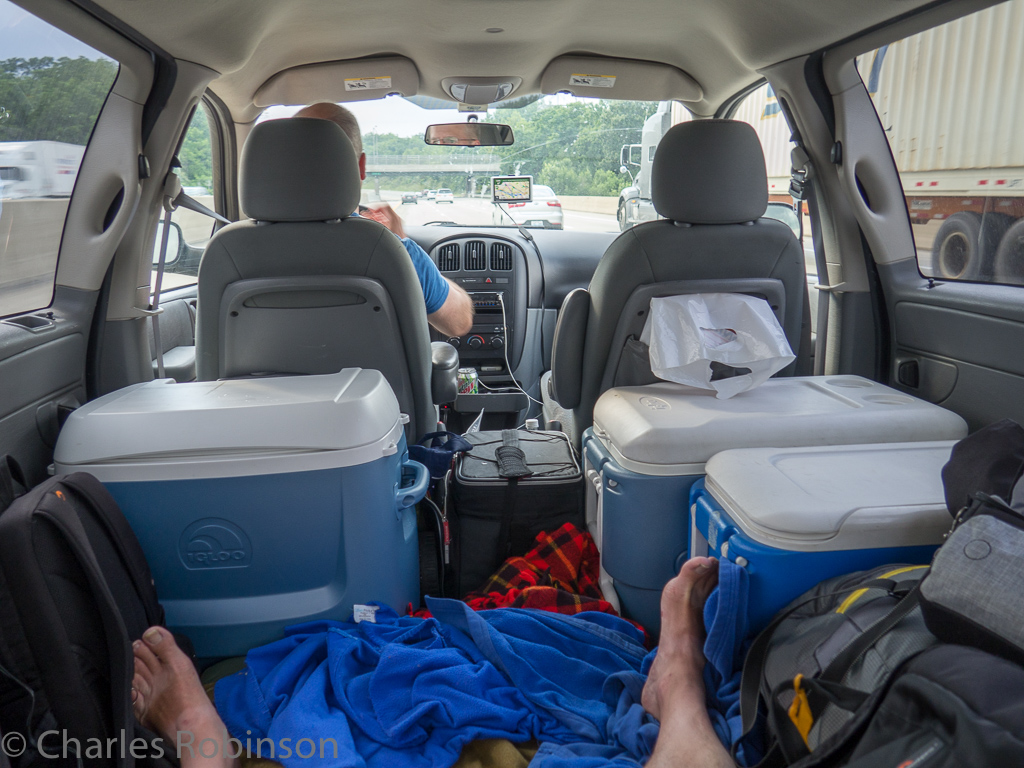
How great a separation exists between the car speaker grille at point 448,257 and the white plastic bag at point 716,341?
2.07m

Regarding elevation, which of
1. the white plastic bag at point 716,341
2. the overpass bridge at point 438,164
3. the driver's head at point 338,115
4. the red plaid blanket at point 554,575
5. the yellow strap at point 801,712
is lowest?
the red plaid blanket at point 554,575

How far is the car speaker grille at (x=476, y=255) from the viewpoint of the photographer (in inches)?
160

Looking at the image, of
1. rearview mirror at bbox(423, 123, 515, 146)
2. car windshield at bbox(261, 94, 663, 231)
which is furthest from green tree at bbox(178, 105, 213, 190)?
rearview mirror at bbox(423, 123, 515, 146)

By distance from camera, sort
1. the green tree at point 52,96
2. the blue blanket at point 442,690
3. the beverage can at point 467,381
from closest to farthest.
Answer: the blue blanket at point 442,690 → the green tree at point 52,96 → the beverage can at point 467,381

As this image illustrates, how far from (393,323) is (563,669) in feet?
3.60

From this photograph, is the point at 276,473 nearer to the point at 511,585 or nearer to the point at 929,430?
the point at 511,585

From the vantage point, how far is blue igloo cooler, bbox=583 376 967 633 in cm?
174

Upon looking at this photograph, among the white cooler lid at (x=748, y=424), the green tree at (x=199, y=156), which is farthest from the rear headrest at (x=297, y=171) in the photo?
the white cooler lid at (x=748, y=424)

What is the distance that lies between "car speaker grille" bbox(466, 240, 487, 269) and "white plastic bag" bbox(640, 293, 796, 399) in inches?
79.4

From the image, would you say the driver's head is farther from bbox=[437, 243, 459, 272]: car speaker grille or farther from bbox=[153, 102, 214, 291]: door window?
bbox=[437, 243, 459, 272]: car speaker grille

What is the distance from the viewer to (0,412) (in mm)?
1608

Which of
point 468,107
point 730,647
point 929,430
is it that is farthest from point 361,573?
point 468,107

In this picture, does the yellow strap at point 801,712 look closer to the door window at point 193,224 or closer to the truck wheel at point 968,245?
the truck wheel at point 968,245

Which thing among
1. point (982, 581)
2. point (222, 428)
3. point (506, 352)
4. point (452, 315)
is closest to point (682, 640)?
point (982, 581)
